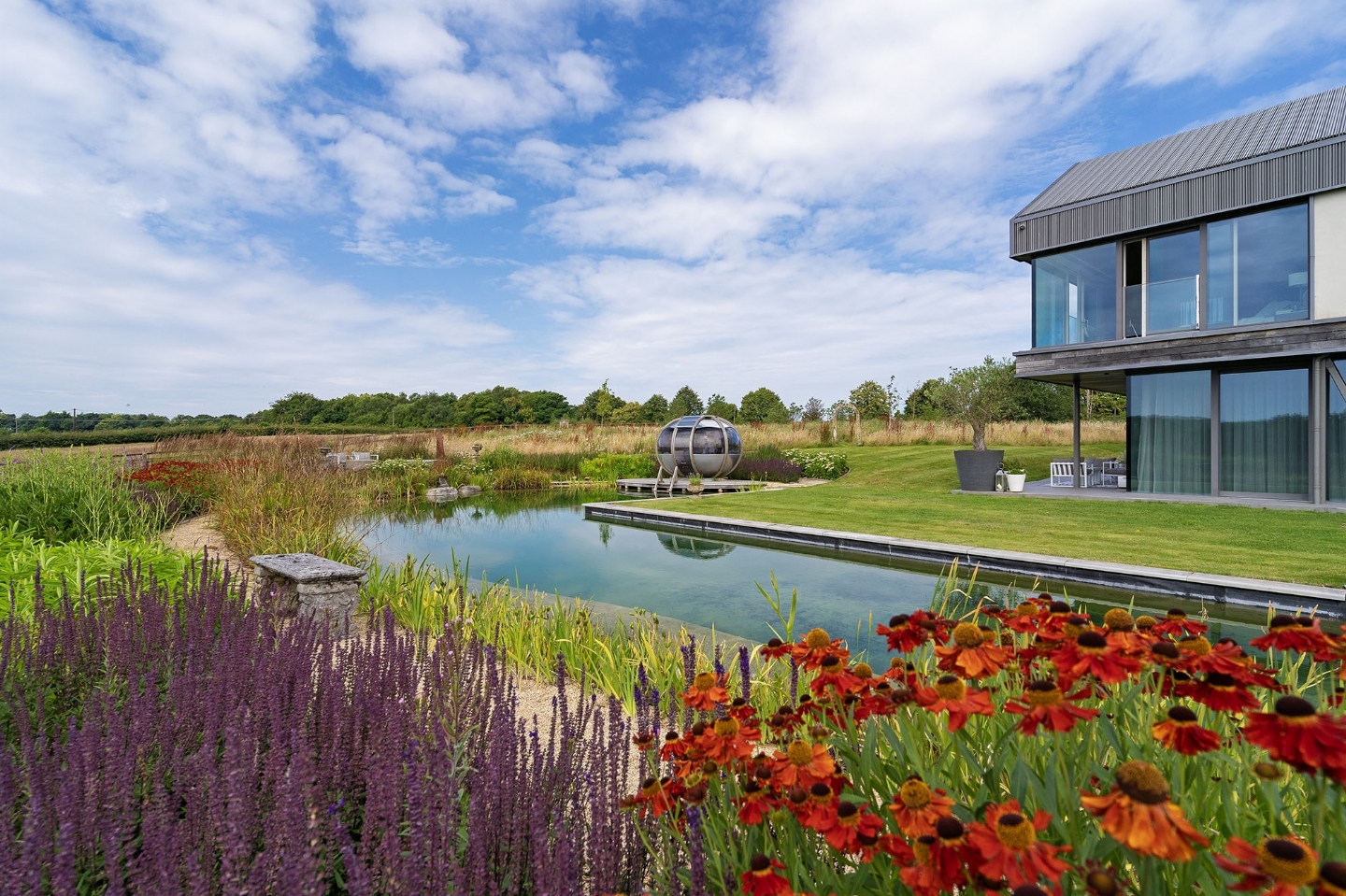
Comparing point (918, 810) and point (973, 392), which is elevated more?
point (973, 392)

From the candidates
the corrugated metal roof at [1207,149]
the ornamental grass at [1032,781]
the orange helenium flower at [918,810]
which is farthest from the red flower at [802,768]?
the corrugated metal roof at [1207,149]

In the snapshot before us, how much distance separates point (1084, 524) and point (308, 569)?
9909 mm

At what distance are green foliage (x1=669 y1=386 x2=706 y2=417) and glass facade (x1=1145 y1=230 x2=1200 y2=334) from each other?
112ft

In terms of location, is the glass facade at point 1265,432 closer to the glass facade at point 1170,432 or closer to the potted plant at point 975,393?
the glass facade at point 1170,432

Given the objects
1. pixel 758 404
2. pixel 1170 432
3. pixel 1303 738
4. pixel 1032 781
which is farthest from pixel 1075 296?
pixel 758 404

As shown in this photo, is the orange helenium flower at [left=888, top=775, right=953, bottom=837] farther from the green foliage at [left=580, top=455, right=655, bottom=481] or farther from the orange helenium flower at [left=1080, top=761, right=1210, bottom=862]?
the green foliage at [left=580, top=455, right=655, bottom=481]

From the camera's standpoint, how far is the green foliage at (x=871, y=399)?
45188 millimetres

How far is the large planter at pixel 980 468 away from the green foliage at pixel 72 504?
559 inches

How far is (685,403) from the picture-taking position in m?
47.4

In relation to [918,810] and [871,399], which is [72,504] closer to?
[918,810]

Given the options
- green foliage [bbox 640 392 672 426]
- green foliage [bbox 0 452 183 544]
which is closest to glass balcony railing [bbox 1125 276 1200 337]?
green foliage [bbox 0 452 183 544]

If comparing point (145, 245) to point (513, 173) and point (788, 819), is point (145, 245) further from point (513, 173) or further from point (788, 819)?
point (788, 819)

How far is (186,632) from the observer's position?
2854 mm

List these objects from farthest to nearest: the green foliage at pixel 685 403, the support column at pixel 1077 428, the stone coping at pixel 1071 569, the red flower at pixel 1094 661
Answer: the green foliage at pixel 685 403, the support column at pixel 1077 428, the stone coping at pixel 1071 569, the red flower at pixel 1094 661
